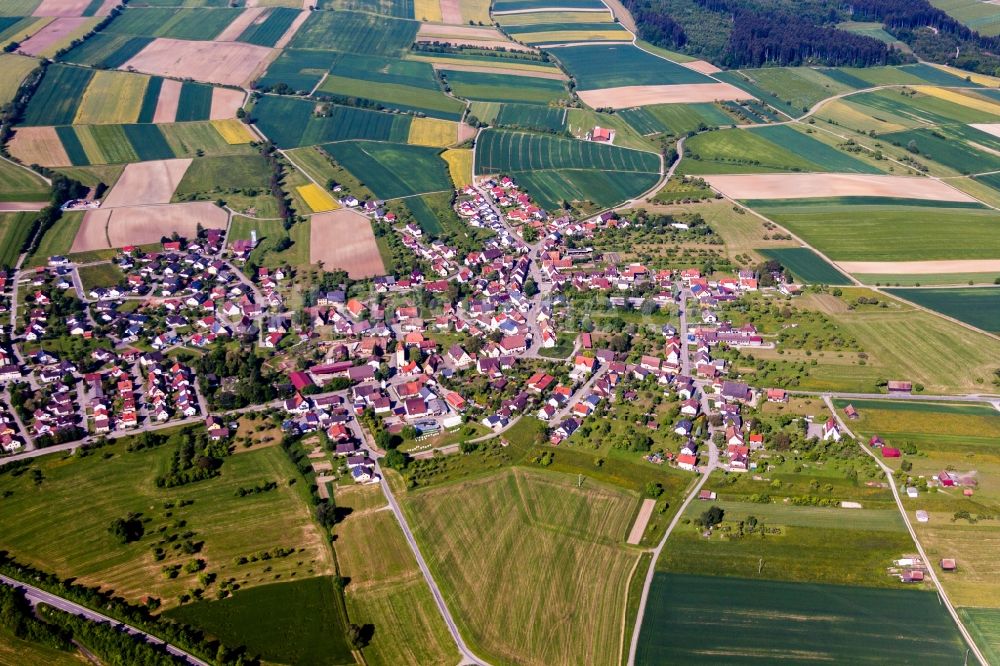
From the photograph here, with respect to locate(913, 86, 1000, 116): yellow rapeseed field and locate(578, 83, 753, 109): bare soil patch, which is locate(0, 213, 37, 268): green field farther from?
locate(913, 86, 1000, 116): yellow rapeseed field

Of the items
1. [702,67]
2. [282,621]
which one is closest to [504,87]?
[702,67]

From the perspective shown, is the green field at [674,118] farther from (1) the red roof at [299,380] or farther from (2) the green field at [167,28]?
(1) the red roof at [299,380]

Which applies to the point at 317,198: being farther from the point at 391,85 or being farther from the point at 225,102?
the point at 391,85

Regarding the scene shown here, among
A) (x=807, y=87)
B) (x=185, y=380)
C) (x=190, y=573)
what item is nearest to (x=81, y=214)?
(x=185, y=380)

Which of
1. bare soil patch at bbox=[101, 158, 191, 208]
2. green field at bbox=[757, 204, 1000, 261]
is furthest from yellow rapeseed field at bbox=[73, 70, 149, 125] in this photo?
green field at bbox=[757, 204, 1000, 261]

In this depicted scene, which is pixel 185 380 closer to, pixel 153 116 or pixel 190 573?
pixel 190 573

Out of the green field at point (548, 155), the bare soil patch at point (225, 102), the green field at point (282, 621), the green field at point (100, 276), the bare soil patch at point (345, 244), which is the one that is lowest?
the green field at point (282, 621)

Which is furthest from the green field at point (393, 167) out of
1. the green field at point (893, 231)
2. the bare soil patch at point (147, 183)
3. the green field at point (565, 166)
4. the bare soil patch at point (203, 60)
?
the green field at point (893, 231)
